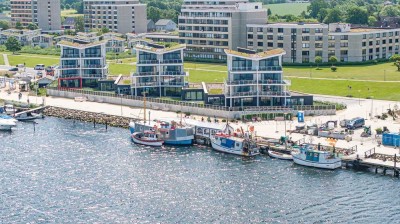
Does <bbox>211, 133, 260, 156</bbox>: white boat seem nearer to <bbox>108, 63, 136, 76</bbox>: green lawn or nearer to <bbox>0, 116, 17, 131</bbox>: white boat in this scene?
<bbox>0, 116, 17, 131</bbox>: white boat

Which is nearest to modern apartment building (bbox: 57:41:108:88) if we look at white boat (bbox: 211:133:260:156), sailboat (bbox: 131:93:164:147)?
sailboat (bbox: 131:93:164:147)

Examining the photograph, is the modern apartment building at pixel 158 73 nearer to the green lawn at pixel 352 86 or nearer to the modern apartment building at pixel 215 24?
the green lawn at pixel 352 86

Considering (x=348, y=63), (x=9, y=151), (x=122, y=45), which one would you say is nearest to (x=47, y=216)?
(x=9, y=151)

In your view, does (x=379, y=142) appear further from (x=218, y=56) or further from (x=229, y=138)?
(x=218, y=56)

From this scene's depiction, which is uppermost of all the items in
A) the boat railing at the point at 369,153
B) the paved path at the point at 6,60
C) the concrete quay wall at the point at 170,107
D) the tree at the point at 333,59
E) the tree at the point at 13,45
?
A: the tree at the point at 13,45

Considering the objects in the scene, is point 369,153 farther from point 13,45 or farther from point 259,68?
point 13,45

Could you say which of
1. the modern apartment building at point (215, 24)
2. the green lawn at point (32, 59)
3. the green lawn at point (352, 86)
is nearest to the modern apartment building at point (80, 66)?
the green lawn at point (352, 86)

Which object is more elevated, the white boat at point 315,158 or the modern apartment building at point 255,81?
the modern apartment building at point 255,81
